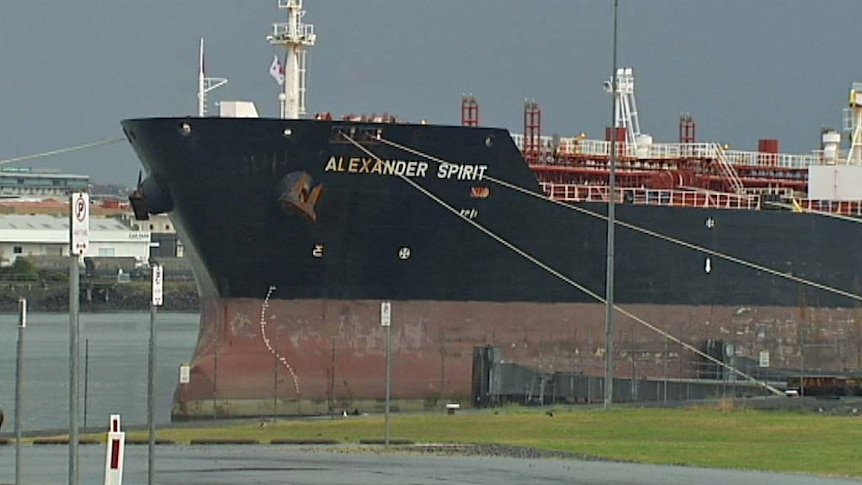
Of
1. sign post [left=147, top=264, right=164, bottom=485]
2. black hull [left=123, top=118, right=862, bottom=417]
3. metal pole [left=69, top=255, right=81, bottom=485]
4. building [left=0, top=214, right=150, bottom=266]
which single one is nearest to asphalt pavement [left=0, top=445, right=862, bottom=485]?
sign post [left=147, top=264, right=164, bottom=485]

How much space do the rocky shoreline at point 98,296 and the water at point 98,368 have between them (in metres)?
1.29

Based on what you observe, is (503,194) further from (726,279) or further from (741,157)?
(741,157)

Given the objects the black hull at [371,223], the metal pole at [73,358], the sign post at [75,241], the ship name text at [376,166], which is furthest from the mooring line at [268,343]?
the sign post at [75,241]

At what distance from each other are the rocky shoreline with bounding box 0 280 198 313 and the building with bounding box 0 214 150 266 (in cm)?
647

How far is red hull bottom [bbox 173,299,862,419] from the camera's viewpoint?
43531mm

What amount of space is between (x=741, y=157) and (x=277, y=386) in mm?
24022

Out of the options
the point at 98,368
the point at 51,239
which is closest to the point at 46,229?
the point at 51,239

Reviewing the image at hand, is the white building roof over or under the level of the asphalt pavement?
over

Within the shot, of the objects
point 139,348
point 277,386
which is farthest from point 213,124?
point 139,348

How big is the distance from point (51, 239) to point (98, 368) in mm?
86390

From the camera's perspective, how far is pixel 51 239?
16638 cm

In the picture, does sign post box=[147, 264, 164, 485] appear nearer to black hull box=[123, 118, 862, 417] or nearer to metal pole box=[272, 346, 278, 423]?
metal pole box=[272, 346, 278, 423]

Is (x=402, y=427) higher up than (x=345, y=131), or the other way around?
(x=345, y=131)

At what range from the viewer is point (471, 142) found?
46.2m
